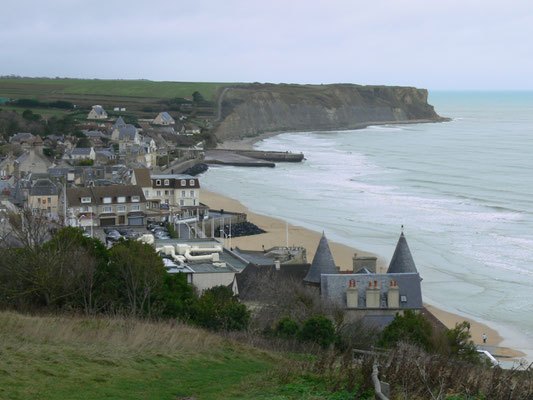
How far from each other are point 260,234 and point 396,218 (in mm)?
9046

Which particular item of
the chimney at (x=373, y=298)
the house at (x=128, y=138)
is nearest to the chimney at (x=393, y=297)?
the chimney at (x=373, y=298)

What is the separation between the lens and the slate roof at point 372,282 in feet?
65.1

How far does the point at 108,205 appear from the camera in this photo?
118ft

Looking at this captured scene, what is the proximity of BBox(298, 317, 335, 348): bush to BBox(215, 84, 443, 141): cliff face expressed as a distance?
94.3 meters

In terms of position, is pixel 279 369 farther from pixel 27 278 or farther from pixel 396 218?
pixel 396 218

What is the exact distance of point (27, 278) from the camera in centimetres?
1725

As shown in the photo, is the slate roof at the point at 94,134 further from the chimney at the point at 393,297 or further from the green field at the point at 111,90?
the chimney at the point at 393,297

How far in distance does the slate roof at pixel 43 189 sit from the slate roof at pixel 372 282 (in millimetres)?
21990

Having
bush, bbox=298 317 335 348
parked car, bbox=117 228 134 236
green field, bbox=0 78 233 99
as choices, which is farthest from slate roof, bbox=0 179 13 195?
green field, bbox=0 78 233 99

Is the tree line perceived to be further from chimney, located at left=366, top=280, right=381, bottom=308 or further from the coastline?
the coastline

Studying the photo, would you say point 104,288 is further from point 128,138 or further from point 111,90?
point 111,90

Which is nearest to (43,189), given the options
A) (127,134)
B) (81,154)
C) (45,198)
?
(45,198)

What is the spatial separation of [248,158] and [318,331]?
221ft

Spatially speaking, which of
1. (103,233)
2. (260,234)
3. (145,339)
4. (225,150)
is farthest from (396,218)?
(225,150)
